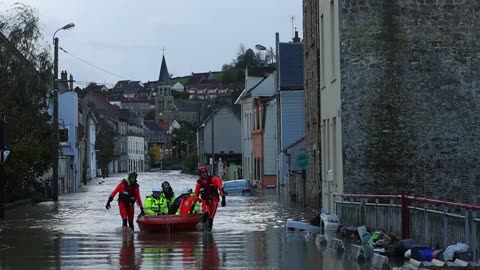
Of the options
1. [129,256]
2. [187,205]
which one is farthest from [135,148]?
[129,256]

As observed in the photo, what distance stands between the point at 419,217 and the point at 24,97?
25.2 m

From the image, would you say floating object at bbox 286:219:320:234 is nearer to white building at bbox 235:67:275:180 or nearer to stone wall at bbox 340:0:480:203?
stone wall at bbox 340:0:480:203

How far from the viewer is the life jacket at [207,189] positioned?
24.5 meters

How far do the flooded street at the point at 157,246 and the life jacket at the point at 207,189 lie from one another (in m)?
0.94

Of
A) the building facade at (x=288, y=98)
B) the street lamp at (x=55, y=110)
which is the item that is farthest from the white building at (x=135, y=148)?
the street lamp at (x=55, y=110)

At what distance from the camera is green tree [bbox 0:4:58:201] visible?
119 feet

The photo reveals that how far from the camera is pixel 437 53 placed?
26.0m

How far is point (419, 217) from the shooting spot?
17.0 meters

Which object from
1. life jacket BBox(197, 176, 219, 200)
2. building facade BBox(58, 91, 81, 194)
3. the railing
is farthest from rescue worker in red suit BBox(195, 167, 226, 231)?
building facade BBox(58, 91, 81, 194)

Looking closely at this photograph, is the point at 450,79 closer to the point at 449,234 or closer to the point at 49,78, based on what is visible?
the point at 449,234

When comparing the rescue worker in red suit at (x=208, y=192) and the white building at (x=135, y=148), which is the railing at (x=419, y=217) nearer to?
the rescue worker in red suit at (x=208, y=192)

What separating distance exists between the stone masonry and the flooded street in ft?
12.9

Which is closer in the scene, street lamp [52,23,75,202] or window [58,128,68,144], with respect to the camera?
street lamp [52,23,75,202]

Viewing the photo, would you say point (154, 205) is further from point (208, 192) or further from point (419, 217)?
point (419, 217)
